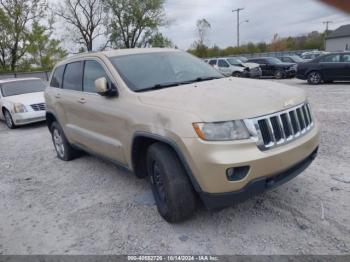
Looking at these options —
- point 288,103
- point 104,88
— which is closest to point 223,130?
point 288,103

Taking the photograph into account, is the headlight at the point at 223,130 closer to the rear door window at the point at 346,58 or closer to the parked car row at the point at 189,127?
the parked car row at the point at 189,127

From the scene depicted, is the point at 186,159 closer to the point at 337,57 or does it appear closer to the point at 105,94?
the point at 105,94

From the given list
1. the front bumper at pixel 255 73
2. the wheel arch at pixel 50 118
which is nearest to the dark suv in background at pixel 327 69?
the front bumper at pixel 255 73

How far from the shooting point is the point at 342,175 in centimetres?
409

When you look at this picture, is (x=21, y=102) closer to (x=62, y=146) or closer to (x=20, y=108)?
(x=20, y=108)

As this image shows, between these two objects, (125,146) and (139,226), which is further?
(125,146)

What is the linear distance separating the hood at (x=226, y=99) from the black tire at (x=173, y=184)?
0.46 metres

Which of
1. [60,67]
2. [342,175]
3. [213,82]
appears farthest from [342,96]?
[60,67]

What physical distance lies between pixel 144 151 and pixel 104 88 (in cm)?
84

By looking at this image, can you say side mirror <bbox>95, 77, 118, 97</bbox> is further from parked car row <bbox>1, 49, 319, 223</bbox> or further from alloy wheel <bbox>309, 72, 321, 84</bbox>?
alloy wheel <bbox>309, 72, 321, 84</bbox>

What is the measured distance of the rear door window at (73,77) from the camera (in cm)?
463

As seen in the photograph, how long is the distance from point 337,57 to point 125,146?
13.2m

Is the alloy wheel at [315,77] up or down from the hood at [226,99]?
down

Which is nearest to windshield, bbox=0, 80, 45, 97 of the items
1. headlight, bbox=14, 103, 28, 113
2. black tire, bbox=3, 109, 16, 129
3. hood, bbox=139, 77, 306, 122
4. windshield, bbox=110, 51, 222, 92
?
black tire, bbox=3, 109, 16, 129
